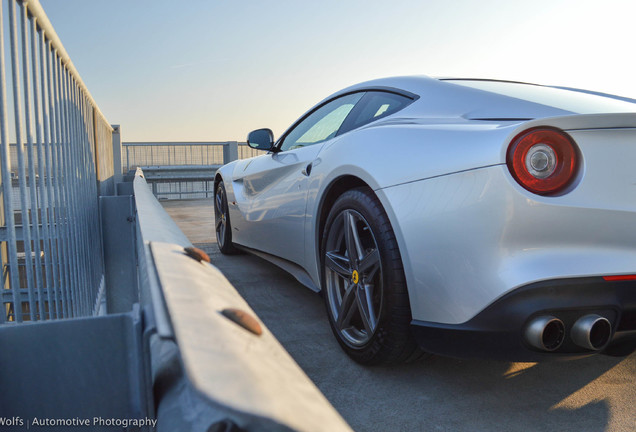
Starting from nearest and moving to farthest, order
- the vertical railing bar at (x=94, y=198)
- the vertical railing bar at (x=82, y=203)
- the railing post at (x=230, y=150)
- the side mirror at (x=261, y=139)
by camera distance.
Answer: the vertical railing bar at (x=82, y=203)
the vertical railing bar at (x=94, y=198)
the side mirror at (x=261, y=139)
the railing post at (x=230, y=150)

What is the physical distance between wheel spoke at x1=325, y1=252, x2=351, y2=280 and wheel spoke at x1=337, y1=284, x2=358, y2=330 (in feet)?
0.27

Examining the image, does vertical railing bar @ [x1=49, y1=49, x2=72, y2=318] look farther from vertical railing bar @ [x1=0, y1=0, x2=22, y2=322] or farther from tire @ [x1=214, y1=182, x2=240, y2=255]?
tire @ [x1=214, y1=182, x2=240, y2=255]

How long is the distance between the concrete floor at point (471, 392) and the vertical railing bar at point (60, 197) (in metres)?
1.16

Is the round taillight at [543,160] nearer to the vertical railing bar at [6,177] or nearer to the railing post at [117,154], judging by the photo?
the vertical railing bar at [6,177]

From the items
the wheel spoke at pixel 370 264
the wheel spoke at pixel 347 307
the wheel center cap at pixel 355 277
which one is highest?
the wheel spoke at pixel 370 264

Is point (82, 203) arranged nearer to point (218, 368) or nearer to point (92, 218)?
point (92, 218)

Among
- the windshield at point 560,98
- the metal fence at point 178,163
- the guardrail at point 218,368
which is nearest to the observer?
the guardrail at point 218,368

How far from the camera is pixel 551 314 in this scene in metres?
1.76

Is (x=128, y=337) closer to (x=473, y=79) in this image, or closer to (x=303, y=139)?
(x=473, y=79)

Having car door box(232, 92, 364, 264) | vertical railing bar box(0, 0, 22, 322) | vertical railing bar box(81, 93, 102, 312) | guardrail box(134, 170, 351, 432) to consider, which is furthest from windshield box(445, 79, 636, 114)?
vertical railing bar box(81, 93, 102, 312)

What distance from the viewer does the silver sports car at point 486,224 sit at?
1754 mm

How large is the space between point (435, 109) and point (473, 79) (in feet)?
1.87

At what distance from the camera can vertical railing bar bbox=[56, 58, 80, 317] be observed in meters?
2.55

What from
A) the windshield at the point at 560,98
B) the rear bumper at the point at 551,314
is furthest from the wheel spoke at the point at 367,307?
the windshield at the point at 560,98
